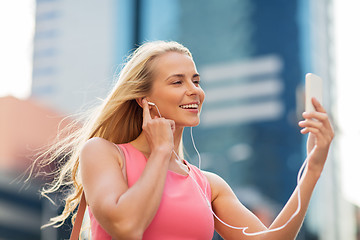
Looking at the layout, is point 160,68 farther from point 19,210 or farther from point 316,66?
point 316,66

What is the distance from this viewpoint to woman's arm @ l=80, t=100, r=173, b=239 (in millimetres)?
1834

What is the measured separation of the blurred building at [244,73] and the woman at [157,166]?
4585 centimetres

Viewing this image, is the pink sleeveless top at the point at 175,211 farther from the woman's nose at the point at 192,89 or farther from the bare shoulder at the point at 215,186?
the woman's nose at the point at 192,89

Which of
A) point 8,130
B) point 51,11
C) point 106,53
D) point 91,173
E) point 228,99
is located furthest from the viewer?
point 228,99

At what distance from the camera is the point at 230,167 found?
56.2 metres

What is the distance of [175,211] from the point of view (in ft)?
6.83

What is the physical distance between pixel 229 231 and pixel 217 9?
56578mm

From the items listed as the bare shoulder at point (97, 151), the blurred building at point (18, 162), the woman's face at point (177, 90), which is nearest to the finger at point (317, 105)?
the woman's face at point (177, 90)

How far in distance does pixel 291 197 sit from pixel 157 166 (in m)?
0.59

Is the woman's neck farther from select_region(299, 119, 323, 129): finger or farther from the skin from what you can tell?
select_region(299, 119, 323, 129): finger

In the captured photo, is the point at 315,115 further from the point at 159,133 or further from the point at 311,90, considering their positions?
the point at 159,133

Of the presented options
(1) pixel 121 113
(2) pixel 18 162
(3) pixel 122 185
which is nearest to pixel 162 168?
(3) pixel 122 185

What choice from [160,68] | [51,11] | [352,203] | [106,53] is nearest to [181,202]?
[160,68]

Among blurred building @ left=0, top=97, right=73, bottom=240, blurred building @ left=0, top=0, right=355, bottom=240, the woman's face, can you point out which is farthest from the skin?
blurred building @ left=0, top=0, right=355, bottom=240
